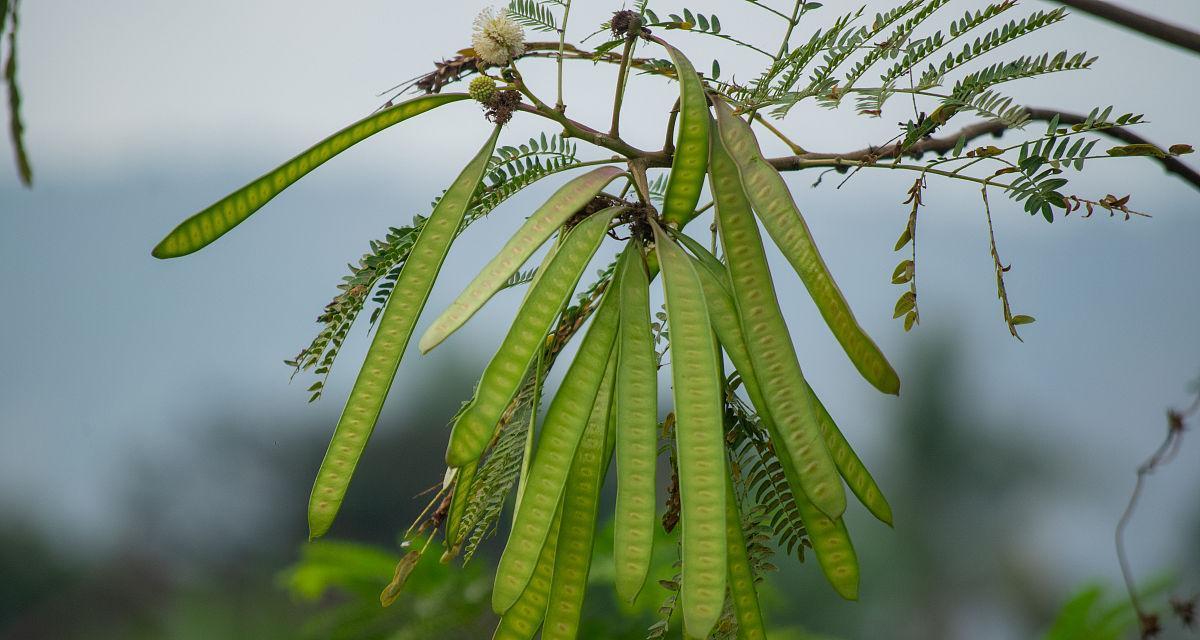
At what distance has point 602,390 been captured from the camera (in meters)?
0.54

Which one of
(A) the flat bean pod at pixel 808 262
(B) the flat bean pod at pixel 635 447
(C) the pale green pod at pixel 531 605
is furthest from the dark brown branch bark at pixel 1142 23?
(C) the pale green pod at pixel 531 605

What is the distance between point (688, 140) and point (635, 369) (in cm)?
13

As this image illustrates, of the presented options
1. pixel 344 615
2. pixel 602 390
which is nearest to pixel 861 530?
pixel 344 615

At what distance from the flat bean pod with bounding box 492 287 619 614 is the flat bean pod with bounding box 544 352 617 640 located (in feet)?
0.10

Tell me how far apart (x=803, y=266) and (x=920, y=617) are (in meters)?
2.03

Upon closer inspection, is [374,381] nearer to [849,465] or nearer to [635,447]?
[635,447]

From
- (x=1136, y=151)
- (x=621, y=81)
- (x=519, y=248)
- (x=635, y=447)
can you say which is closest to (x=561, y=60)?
(x=621, y=81)

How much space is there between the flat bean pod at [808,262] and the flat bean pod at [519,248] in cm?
9

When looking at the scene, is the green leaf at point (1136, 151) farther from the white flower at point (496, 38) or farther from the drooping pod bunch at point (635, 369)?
the white flower at point (496, 38)

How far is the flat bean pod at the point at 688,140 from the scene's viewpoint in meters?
0.51

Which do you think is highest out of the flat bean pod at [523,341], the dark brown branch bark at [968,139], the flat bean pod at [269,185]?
the dark brown branch bark at [968,139]

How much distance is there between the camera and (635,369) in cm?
49

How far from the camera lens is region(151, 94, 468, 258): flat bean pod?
20.8 inches

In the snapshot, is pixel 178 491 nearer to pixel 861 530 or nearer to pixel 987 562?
pixel 861 530
